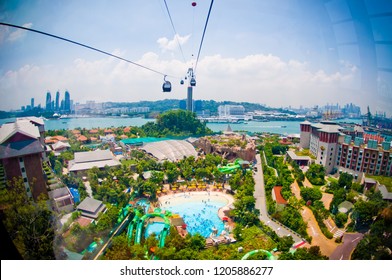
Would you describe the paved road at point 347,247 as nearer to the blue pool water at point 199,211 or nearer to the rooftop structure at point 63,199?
the blue pool water at point 199,211

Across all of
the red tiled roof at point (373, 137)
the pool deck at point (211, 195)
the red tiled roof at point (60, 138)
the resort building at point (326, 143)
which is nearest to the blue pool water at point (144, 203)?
the pool deck at point (211, 195)

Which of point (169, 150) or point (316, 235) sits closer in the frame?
point (316, 235)

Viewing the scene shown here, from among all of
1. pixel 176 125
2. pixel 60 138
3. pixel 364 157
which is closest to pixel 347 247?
pixel 364 157

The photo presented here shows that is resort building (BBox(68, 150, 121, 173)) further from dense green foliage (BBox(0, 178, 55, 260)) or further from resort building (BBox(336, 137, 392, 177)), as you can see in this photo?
resort building (BBox(336, 137, 392, 177))

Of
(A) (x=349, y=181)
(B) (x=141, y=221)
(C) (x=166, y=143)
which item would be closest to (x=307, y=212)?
(A) (x=349, y=181)

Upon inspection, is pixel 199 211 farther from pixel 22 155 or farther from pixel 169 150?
pixel 169 150

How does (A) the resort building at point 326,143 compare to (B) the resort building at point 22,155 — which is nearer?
(B) the resort building at point 22,155

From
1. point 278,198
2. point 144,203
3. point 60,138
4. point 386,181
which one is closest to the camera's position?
point 386,181

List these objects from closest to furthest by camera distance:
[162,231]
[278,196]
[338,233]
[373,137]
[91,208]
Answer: [338,233], [373,137], [162,231], [91,208], [278,196]
